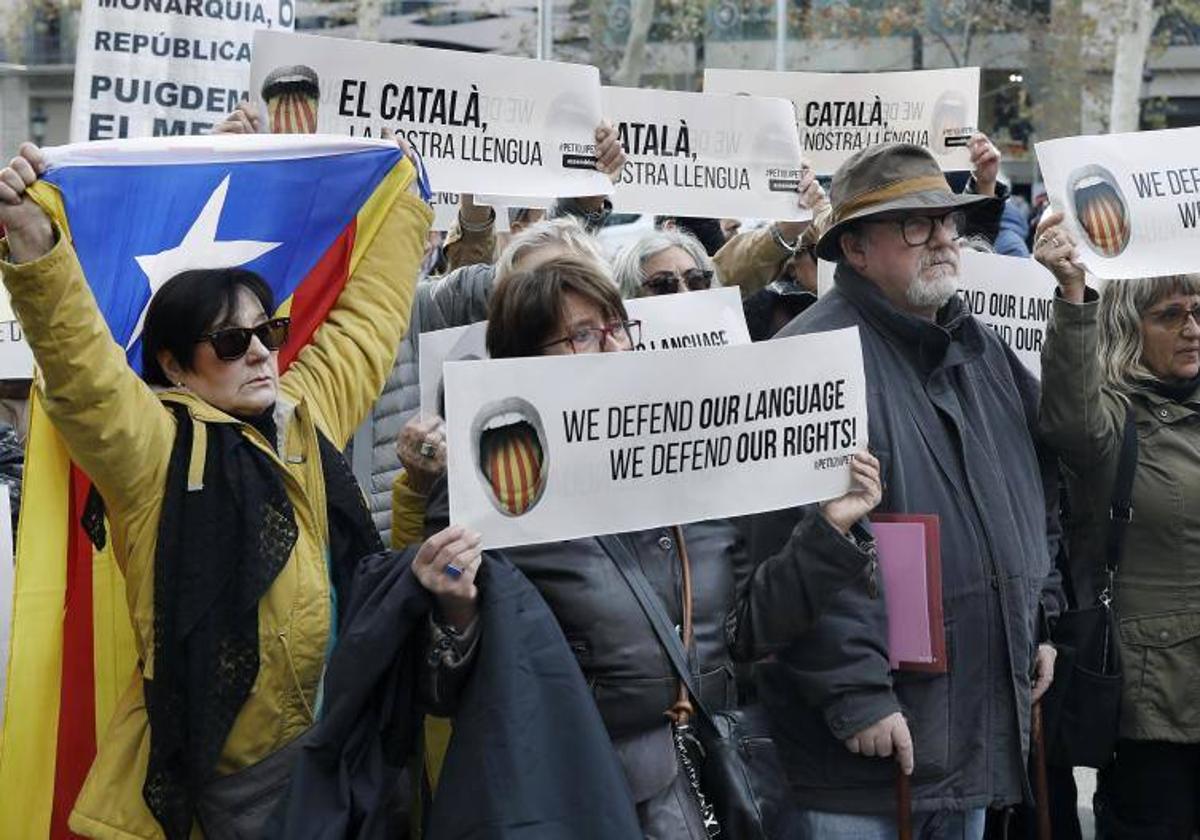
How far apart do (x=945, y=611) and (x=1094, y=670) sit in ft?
2.81

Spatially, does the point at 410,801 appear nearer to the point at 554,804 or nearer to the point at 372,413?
the point at 554,804

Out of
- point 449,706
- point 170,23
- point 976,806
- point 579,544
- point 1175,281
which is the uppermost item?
point 170,23

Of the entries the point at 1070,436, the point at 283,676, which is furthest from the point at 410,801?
the point at 1070,436

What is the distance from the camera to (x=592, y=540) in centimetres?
342

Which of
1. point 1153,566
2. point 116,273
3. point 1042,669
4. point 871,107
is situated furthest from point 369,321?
point 871,107

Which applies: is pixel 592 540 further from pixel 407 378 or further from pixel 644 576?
pixel 407 378

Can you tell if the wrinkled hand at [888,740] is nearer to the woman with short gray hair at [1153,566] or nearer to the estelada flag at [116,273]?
the woman with short gray hair at [1153,566]

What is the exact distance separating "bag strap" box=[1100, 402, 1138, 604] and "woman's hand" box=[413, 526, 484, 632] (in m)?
2.10

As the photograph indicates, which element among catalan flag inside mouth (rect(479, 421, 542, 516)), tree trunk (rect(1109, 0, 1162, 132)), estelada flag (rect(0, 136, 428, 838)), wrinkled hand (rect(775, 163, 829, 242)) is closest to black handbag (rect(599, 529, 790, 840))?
catalan flag inside mouth (rect(479, 421, 542, 516))

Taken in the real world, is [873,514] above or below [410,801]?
above

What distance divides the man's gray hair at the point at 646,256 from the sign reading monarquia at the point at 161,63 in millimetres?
1297

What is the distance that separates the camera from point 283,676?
11.4 feet

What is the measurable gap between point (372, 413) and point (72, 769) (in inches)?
63.9

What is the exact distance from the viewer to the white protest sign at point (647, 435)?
3.20 metres
